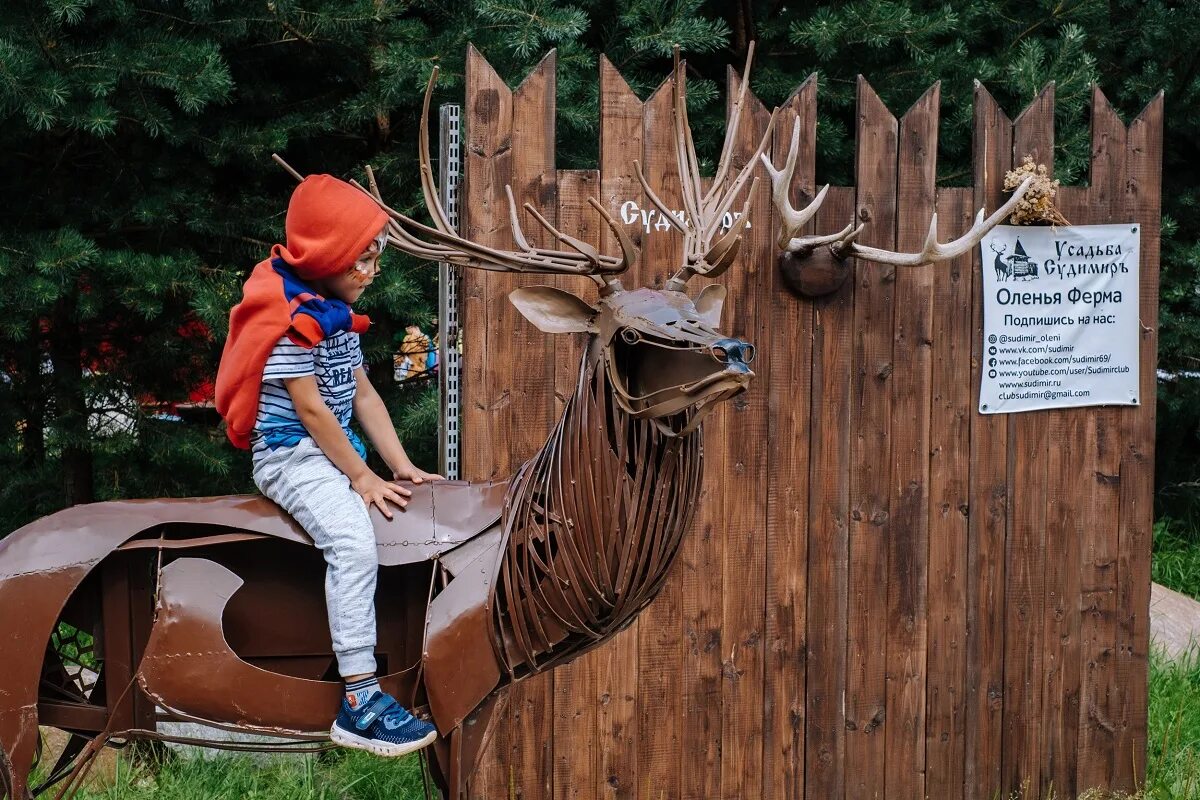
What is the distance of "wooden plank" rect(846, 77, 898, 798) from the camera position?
4074 mm

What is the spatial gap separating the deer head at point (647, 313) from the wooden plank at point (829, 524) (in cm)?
99

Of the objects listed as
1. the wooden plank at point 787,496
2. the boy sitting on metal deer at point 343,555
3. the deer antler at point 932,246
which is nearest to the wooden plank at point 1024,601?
the wooden plank at point 787,496

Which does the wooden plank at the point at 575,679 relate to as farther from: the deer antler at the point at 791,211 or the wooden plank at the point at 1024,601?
the wooden plank at the point at 1024,601

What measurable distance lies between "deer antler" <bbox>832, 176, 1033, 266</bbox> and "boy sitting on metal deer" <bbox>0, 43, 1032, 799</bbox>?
78 cm

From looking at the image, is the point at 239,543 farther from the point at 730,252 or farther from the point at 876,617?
the point at 876,617

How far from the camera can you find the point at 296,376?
9.30ft

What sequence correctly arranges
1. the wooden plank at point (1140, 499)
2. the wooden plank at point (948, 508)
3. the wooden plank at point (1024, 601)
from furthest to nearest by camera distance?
the wooden plank at point (1140, 499) → the wooden plank at point (1024, 601) → the wooden plank at point (948, 508)

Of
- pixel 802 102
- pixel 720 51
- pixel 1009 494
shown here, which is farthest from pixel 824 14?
pixel 1009 494

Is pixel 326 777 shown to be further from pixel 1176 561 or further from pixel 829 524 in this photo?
pixel 1176 561

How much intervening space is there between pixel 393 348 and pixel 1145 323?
3.12 metres

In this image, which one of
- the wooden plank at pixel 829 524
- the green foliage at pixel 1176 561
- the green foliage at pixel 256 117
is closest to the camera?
the wooden plank at pixel 829 524

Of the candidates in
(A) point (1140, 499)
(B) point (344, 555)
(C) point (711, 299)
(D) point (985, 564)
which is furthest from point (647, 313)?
(A) point (1140, 499)

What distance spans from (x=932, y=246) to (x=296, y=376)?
1764mm

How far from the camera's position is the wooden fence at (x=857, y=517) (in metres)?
3.81
